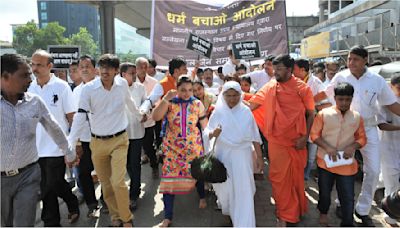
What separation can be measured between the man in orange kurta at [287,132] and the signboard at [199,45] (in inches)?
122

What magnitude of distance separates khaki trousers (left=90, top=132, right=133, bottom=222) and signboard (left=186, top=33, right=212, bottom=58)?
3.29 m

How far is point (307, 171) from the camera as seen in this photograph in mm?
5234

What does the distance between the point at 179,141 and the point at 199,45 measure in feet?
10.5

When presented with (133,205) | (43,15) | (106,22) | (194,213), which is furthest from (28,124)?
(43,15)

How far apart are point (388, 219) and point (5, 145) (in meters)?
3.84

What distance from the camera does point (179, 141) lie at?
405cm

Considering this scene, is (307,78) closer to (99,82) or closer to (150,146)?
(150,146)

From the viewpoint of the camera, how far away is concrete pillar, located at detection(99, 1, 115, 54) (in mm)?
15867

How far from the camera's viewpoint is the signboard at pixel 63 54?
23.8ft

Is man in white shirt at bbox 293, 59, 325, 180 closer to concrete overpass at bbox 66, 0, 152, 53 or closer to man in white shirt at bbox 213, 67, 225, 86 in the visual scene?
man in white shirt at bbox 213, 67, 225, 86

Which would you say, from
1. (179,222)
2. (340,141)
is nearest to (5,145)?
(179,222)

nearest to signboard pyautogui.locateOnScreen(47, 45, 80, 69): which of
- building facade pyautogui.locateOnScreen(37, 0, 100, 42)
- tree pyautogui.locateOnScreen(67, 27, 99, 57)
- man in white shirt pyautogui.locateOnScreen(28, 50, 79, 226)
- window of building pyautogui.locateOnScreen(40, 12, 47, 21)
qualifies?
man in white shirt pyautogui.locateOnScreen(28, 50, 79, 226)

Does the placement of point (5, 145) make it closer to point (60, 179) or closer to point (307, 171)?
point (60, 179)

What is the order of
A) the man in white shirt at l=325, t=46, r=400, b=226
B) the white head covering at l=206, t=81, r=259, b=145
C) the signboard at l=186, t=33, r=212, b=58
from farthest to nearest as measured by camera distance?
the signboard at l=186, t=33, r=212, b=58, the man in white shirt at l=325, t=46, r=400, b=226, the white head covering at l=206, t=81, r=259, b=145
